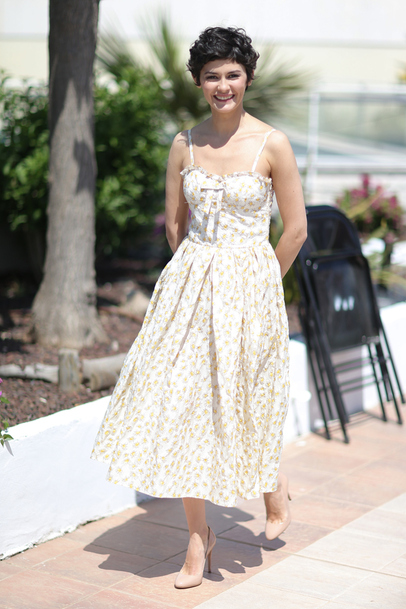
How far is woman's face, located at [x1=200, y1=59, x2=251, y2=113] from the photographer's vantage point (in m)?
2.88

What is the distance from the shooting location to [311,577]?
3.09 m

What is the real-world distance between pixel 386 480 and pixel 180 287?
1908mm

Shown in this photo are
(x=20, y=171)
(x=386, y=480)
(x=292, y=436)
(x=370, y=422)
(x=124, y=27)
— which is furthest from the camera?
(x=124, y=27)

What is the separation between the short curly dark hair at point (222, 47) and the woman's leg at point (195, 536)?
163 cm

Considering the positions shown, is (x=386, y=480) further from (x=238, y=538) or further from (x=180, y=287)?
(x=180, y=287)

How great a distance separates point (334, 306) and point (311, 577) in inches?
89.4

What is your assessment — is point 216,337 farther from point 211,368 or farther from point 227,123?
point 227,123

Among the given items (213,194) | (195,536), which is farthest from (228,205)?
(195,536)

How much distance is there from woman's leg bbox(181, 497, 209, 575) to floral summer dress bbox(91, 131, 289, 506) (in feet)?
0.42

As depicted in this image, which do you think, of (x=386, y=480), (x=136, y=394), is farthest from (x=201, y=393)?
(x=386, y=480)

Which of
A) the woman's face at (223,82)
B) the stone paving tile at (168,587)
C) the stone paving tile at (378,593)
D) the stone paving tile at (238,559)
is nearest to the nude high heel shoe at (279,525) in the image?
the stone paving tile at (238,559)

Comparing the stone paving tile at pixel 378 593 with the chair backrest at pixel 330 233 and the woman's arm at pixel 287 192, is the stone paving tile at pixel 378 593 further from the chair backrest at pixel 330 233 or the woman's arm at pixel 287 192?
the chair backrest at pixel 330 233

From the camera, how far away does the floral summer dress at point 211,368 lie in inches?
114

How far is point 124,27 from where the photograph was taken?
10477 mm
